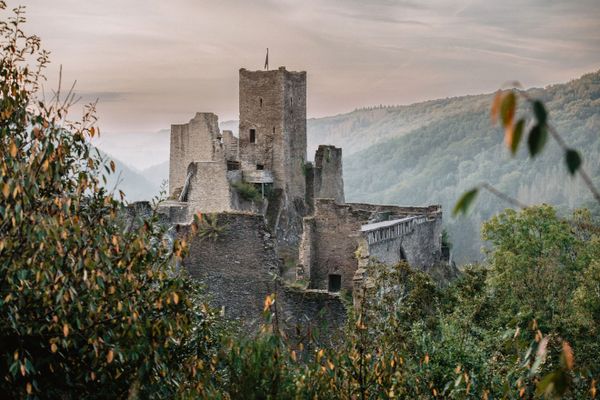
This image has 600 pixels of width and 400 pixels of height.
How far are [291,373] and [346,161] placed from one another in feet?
515

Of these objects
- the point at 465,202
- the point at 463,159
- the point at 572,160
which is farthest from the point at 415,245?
the point at 463,159

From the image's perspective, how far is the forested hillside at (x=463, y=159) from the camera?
121875 millimetres

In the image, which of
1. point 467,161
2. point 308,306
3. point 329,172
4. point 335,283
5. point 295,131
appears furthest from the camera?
point 467,161

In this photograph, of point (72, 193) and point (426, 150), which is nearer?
point (72, 193)

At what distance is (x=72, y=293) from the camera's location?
9.39 m

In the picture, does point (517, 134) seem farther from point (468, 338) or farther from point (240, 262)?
point (240, 262)

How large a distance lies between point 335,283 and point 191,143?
18912 millimetres

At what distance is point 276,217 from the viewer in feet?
141

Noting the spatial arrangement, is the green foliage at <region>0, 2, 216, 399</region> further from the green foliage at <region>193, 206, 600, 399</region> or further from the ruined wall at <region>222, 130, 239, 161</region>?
the ruined wall at <region>222, 130, 239, 161</region>

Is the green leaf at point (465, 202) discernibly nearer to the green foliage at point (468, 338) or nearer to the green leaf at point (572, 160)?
the green leaf at point (572, 160)

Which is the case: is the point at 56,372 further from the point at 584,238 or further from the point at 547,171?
the point at 547,171

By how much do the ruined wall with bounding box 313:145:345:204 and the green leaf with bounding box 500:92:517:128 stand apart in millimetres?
44915

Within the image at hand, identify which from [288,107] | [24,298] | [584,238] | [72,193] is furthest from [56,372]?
[288,107]

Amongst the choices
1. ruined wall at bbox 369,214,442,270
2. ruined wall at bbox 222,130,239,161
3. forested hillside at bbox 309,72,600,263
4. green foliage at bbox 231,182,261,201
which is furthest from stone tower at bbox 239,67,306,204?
forested hillside at bbox 309,72,600,263
